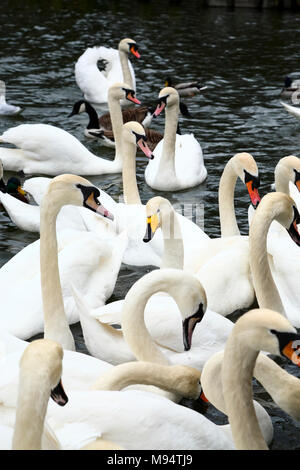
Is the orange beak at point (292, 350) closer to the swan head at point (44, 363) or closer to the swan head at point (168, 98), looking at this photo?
the swan head at point (44, 363)

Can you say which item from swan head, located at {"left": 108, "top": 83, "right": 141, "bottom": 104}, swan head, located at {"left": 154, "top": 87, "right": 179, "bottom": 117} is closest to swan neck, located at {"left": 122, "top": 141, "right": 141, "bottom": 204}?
swan head, located at {"left": 154, "top": 87, "right": 179, "bottom": 117}

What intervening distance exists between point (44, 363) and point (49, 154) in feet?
20.6

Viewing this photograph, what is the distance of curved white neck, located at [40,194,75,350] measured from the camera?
18.7ft

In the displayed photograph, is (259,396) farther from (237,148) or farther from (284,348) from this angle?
(237,148)

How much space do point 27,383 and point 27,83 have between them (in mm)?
10698

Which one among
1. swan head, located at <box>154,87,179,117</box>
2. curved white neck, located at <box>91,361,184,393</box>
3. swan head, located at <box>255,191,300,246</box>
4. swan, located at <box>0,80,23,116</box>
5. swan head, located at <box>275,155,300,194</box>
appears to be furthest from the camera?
swan, located at <box>0,80,23,116</box>

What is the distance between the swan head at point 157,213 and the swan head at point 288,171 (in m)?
1.17

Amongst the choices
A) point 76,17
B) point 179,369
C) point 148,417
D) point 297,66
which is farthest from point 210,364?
point 76,17

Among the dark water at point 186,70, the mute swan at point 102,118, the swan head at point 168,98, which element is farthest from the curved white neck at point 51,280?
the mute swan at point 102,118

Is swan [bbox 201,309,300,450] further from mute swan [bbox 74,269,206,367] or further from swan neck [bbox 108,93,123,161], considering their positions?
swan neck [bbox 108,93,123,161]

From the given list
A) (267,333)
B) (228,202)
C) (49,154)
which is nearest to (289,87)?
(49,154)

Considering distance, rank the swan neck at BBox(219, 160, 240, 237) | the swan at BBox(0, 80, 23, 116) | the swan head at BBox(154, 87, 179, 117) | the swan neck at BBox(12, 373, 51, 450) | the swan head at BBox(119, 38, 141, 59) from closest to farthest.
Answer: the swan neck at BBox(12, 373, 51, 450), the swan neck at BBox(219, 160, 240, 237), the swan head at BBox(154, 87, 179, 117), the swan at BBox(0, 80, 23, 116), the swan head at BBox(119, 38, 141, 59)

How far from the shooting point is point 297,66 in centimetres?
1505

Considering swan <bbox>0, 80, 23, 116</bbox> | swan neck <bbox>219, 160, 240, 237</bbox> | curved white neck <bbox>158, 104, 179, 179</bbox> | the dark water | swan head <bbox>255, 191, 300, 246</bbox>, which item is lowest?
the dark water
